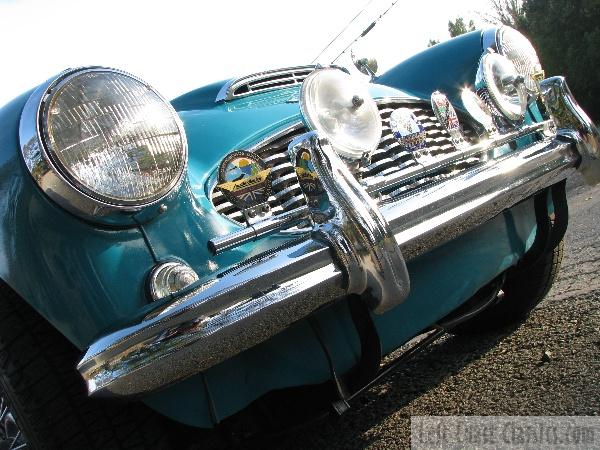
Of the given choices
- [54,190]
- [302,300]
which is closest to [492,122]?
[302,300]

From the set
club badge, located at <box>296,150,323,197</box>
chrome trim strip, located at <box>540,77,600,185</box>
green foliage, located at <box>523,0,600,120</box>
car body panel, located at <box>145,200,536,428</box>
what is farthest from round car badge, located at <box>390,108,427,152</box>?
green foliage, located at <box>523,0,600,120</box>

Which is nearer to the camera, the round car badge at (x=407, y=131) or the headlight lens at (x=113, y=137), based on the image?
the headlight lens at (x=113, y=137)

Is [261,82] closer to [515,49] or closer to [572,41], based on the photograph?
[515,49]

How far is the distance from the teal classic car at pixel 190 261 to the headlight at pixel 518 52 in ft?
2.85

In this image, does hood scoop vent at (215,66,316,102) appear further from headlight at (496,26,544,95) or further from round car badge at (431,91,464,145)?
headlight at (496,26,544,95)

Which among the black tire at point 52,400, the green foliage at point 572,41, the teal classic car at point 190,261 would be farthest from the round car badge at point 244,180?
the green foliage at point 572,41

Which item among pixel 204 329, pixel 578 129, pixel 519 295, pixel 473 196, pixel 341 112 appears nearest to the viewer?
pixel 204 329

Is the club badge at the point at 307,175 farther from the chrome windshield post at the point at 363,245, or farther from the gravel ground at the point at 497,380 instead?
the gravel ground at the point at 497,380

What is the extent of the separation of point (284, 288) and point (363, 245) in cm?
20

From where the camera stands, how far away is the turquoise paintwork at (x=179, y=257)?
151 centimetres

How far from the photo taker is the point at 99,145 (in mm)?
1479

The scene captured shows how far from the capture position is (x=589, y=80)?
1612 centimetres

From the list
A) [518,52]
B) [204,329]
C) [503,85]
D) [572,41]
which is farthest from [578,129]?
[572,41]

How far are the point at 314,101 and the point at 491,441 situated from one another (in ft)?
3.54
